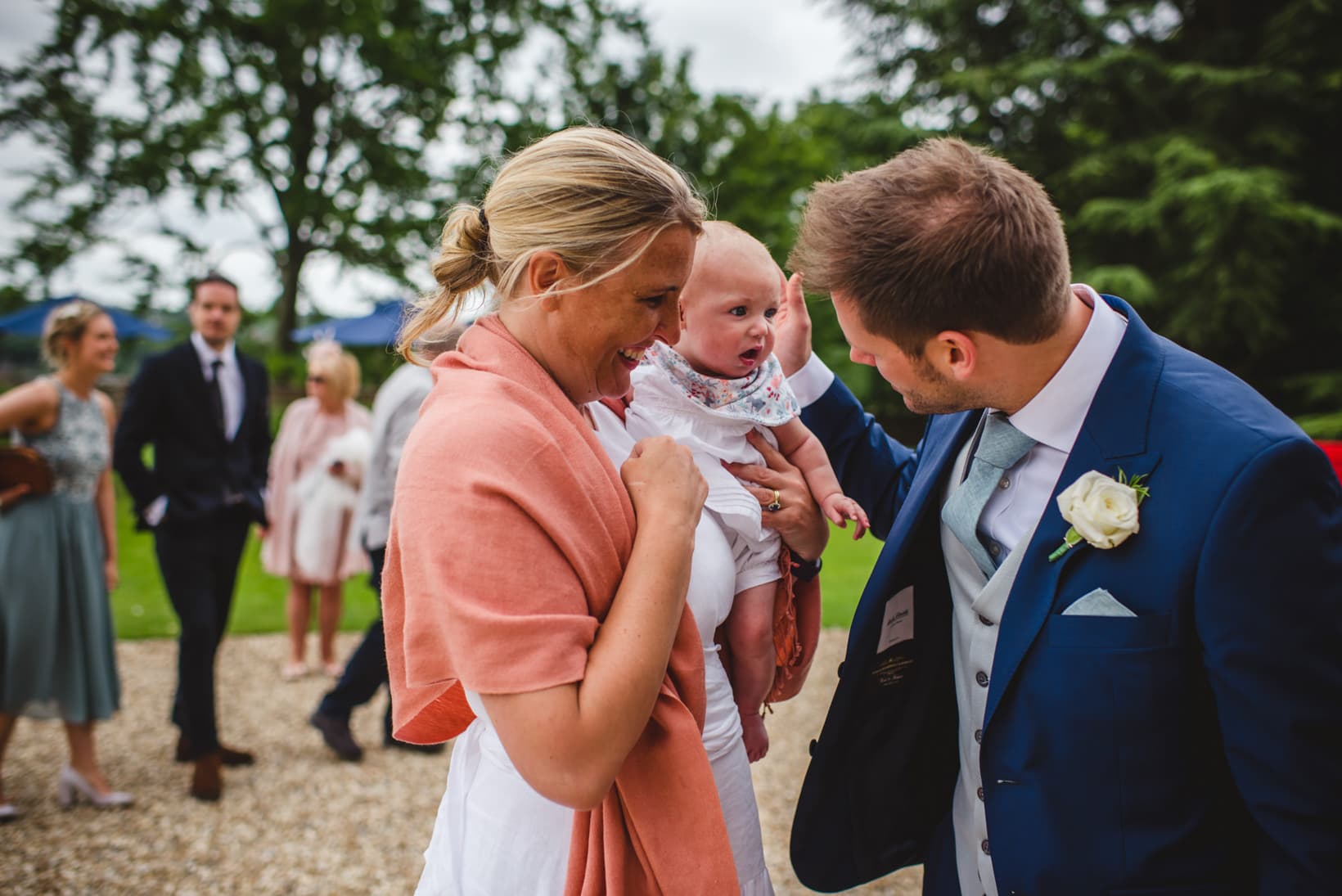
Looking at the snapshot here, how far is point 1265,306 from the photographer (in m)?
A: 12.6

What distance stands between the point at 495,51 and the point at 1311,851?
23652 mm

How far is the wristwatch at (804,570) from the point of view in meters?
2.32

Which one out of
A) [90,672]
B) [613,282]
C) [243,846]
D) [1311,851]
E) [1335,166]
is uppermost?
[1335,166]

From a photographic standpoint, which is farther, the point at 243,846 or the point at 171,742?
the point at 171,742

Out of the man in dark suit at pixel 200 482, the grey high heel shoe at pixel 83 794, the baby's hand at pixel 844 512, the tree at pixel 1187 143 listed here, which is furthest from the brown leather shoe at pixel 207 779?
the tree at pixel 1187 143

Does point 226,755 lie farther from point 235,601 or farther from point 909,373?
point 909,373

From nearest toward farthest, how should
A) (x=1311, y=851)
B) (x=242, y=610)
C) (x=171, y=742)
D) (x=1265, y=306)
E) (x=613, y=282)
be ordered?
(x=1311, y=851), (x=613, y=282), (x=171, y=742), (x=242, y=610), (x=1265, y=306)

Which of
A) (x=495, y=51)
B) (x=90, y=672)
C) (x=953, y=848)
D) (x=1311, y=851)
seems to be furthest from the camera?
(x=495, y=51)

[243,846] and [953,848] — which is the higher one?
[953,848]

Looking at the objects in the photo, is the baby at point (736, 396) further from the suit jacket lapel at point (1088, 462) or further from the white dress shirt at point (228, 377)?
the white dress shirt at point (228, 377)

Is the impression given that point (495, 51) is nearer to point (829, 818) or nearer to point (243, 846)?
point (243, 846)

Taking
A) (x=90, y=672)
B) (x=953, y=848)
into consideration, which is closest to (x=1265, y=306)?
(x=953, y=848)

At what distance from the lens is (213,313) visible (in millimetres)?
5121

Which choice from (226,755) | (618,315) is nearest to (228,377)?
(226,755)
